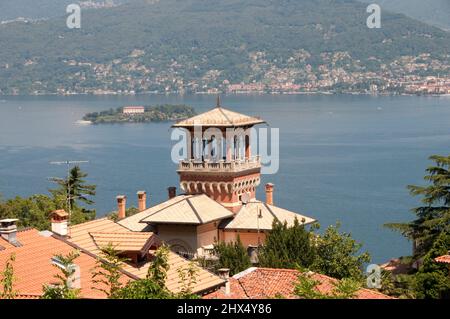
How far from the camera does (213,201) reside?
68.1ft

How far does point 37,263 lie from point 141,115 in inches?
6167

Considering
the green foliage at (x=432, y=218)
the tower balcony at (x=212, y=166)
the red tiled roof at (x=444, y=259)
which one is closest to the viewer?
the red tiled roof at (x=444, y=259)

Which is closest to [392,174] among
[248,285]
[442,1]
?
[248,285]

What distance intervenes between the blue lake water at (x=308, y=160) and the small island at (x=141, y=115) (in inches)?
182

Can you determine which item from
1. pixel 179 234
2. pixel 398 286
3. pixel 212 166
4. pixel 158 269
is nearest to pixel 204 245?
pixel 179 234

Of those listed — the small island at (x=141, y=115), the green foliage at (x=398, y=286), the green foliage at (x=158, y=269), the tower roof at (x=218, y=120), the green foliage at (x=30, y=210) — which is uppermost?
the tower roof at (x=218, y=120)

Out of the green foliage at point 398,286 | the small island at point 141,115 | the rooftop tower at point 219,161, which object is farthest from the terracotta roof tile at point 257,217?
the small island at point 141,115

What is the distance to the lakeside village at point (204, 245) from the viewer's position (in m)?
10.9

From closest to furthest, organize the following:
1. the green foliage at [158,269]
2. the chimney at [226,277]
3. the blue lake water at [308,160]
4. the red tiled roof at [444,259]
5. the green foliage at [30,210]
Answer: the green foliage at [158,269] → the chimney at [226,277] → the red tiled roof at [444,259] → the green foliage at [30,210] → the blue lake water at [308,160]

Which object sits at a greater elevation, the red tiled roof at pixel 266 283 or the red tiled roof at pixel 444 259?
the red tiled roof at pixel 444 259

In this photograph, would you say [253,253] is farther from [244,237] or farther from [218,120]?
[218,120]

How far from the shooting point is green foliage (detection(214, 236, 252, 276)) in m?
17.5

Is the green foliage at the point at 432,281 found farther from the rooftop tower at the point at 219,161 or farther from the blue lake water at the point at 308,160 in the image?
the blue lake water at the point at 308,160

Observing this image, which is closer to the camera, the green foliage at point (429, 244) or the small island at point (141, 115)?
the green foliage at point (429, 244)
